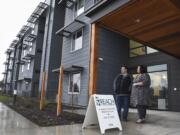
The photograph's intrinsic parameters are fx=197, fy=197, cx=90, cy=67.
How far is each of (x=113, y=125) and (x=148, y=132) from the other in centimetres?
84

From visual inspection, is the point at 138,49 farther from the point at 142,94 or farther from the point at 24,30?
the point at 24,30

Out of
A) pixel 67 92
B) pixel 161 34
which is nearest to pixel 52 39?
pixel 67 92

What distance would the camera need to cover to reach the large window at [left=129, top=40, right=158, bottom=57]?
37.0 ft

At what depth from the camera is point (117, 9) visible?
4.96 m

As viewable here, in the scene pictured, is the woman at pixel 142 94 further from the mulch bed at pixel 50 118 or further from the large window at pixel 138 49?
the large window at pixel 138 49

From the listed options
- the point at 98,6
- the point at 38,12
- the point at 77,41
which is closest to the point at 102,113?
the point at 98,6

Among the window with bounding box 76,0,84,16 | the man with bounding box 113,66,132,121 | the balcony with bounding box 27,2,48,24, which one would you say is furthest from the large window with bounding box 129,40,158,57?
the balcony with bounding box 27,2,48,24

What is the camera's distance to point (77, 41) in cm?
1341

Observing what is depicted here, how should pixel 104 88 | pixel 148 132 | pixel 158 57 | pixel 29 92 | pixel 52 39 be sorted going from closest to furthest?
pixel 148 132
pixel 158 57
pixel 104 88
pixel 52 39
pixel 29 92

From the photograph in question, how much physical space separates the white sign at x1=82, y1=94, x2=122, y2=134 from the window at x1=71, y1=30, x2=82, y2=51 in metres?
8.18

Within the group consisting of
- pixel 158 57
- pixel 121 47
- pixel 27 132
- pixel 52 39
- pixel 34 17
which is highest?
pixel 34 17

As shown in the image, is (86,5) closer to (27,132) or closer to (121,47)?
(121,47)

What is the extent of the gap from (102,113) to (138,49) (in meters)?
7.93

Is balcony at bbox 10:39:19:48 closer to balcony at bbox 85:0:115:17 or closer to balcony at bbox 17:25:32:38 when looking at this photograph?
balcony at bbox 17:25:32:38
